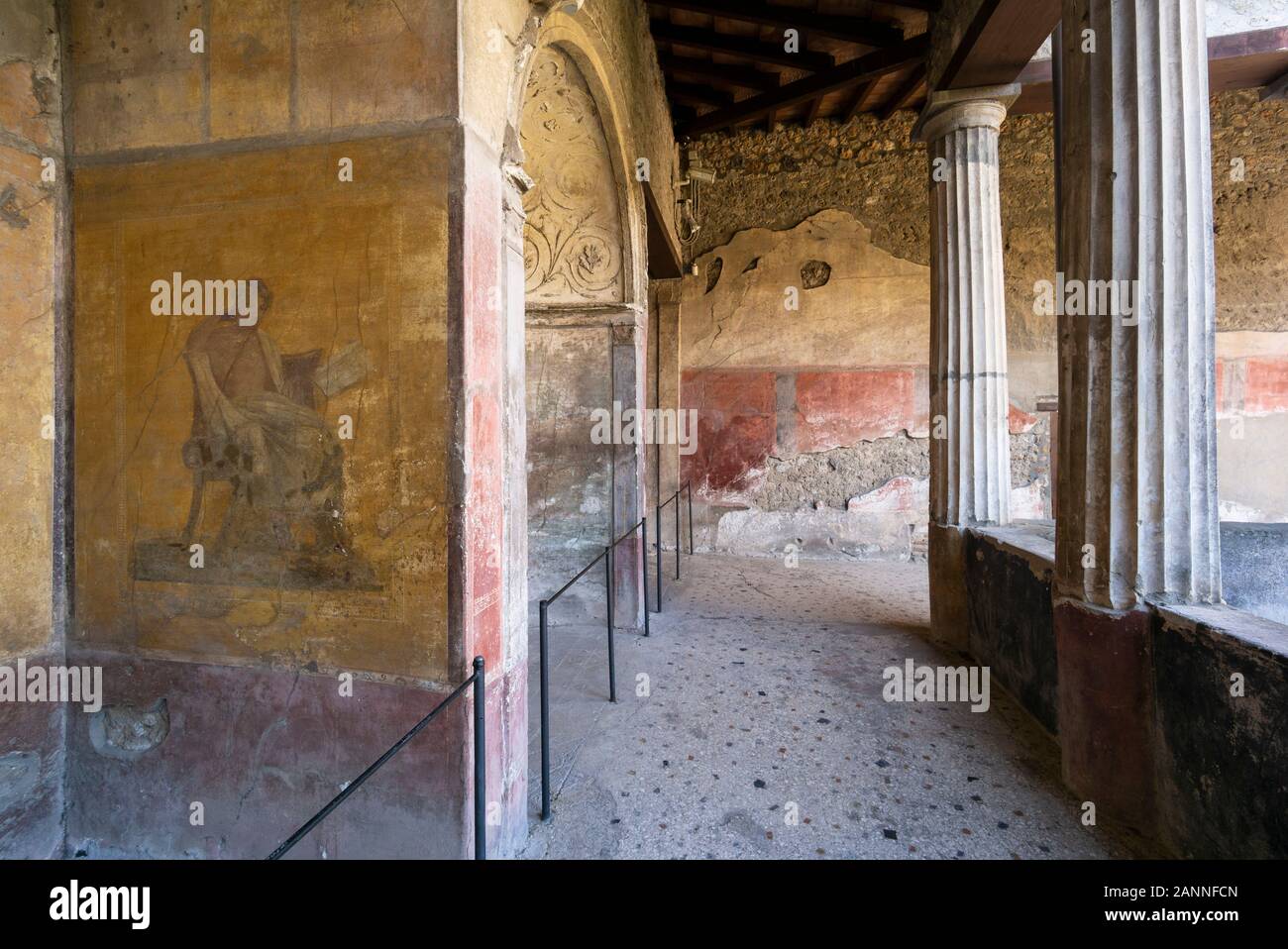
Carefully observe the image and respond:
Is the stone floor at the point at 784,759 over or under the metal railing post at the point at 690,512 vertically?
under

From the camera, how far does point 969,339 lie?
4.40 metres

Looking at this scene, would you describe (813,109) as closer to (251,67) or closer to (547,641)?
(251,67)

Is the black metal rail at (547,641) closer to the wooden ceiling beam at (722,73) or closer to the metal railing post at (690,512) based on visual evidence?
the metal railing post at (690,512)

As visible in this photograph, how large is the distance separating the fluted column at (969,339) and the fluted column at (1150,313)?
1951 millimetres

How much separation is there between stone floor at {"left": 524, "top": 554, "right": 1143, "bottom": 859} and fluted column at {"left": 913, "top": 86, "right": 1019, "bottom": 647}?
3.35 feet

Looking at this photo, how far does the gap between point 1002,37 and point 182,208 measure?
4.53m

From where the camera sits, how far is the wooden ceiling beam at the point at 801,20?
5.26 m

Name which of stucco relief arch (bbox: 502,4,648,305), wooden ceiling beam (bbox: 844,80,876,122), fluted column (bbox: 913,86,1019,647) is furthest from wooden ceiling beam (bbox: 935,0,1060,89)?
wooden ceiling beam (bbox: 844,80,876,122)

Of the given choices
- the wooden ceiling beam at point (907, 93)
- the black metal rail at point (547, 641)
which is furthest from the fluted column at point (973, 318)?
the wooden ceiling beam at point (907, 93)

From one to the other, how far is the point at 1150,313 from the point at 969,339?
6.96ft

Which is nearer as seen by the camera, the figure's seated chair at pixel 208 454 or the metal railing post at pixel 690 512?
the figure's seated chair at pixel 208 454

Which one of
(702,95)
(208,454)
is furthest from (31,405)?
(702,95)

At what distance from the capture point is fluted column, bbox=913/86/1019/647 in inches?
171

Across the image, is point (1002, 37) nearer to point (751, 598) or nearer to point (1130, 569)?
point (1130, 569)
